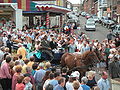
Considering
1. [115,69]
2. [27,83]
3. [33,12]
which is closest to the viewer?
[27,83]

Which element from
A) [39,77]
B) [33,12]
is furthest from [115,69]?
[33,12]

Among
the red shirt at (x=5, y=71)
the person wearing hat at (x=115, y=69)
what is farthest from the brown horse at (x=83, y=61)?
the red shirt at (x=5, y=71)

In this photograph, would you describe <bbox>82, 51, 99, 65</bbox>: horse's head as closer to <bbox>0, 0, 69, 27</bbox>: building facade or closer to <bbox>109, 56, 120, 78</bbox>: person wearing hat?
<bbox>109, 56, 120, 78</bbox>: person wearing hat

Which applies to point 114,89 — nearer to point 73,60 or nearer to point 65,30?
point 73,60

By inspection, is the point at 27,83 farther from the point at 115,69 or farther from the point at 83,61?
the point at 115,69

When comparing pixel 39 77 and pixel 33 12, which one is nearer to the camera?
pixel 39 77

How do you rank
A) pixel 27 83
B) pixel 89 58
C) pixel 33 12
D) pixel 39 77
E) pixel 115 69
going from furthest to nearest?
1. pixel 33 12
2. pixel 89 58
3. pixel 115 69
4. pixel 39 77
5. pixel 27 83

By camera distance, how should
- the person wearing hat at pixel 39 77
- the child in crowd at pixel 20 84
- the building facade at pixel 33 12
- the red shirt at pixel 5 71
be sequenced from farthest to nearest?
the building facade at pixel 33 12
the red shirt at pixel 5 71
the person wearing hat at pixel 39 77
the child in crowd at pixel 20 84

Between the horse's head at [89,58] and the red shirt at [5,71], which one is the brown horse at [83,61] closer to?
the horse's head at [89,58]

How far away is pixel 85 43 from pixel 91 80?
21.9ft

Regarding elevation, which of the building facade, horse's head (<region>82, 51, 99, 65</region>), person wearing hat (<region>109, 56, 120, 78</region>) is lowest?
person wearing hat (<region>109, 56, 120, 78</region>)

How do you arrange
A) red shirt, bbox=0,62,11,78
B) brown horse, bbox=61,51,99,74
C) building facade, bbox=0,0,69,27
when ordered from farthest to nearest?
building facade, bbox=0,0,69,27, brown horse, bbox=61,51,99,74, red shirt, bbox=0,62,11,78

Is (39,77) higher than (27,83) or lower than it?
lower

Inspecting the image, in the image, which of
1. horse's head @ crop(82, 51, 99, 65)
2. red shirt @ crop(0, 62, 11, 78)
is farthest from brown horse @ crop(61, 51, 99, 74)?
red shirt @ crop(0, 62, 11, 78)
